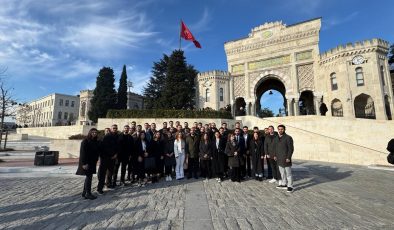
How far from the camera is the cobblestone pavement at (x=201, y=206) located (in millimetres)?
4281

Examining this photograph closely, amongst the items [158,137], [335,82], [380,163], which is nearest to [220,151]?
[158,137]

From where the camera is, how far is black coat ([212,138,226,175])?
855 centimetres

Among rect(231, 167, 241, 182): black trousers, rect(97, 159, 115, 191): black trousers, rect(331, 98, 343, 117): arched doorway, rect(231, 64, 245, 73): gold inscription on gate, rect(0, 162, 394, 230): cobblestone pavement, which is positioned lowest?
rect(0, 162, 394, 230): cobblestone pavement

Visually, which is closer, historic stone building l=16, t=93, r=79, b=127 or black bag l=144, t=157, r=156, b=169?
black bag l=144, t=157, r=156, b=169

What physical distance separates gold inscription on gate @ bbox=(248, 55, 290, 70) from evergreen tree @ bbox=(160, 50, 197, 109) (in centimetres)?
1017

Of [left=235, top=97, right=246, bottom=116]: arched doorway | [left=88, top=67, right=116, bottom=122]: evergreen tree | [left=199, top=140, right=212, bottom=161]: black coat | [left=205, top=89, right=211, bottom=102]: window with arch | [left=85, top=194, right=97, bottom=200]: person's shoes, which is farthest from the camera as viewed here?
[left=88, top=67, right=116, bottom=122]: evergreen tree

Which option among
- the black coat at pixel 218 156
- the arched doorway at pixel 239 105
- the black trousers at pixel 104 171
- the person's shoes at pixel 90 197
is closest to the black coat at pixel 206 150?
the black coat at pixel 218 156

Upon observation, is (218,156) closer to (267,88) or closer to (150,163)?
(150,163)

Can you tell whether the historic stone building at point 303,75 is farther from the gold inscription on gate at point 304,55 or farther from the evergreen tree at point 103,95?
the evergreen tree at point 103,95

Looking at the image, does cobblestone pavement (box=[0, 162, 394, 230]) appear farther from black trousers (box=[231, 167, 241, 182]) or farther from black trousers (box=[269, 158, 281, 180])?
black trousers (box=[269, 158, 281, 180])

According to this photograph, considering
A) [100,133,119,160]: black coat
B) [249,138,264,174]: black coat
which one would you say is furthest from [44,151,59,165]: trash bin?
[249,138,264,174]: black coat

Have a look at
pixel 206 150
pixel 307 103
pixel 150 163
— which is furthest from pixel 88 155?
pixel 307 103

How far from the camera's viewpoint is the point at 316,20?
96.9ft

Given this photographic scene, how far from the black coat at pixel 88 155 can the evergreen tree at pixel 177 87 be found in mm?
25641
